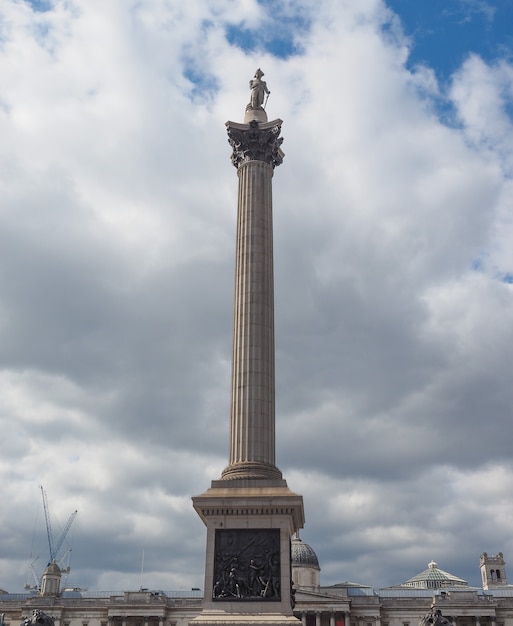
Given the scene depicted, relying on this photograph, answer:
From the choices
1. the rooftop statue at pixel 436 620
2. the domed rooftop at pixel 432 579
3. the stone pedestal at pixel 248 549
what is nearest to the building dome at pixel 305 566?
the domed rooftop at pixel 432 579

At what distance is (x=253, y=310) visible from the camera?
46531 millimetres

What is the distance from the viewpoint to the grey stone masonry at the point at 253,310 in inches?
1692

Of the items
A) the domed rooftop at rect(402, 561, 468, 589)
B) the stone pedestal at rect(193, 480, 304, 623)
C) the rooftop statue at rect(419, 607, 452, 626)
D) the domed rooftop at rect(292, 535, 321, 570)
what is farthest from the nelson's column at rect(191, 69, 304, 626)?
the domed rooftop at rect(402, 561, 468, 589)

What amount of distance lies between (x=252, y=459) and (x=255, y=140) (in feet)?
70.9

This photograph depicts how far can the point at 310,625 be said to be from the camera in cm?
12312

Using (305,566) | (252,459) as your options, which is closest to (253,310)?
(252,459)

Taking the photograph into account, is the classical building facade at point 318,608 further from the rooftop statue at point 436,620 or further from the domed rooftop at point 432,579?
the rooftop statue at point 436,620

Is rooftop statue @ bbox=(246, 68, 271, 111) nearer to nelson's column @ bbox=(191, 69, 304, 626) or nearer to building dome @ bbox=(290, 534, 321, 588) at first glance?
nelson's column @ bbox=(191, 69, 304, 626)

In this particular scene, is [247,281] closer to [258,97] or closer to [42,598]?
[258,97]

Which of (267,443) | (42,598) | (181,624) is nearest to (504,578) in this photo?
(181,624)

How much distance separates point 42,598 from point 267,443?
325 ft

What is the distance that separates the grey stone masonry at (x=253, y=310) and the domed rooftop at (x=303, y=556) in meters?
101

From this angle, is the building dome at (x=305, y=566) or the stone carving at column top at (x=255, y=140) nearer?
the stone carving at column top at (x=255, y=140)

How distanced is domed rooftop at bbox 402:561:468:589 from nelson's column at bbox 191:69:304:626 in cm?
12419
